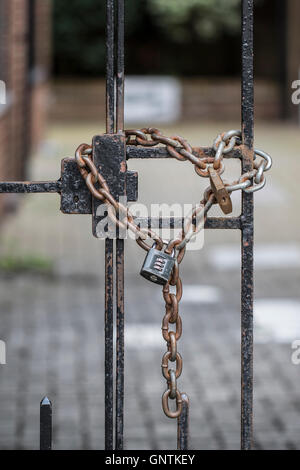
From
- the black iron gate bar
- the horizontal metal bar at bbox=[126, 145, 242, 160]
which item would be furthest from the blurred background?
the horizontal metal bar at bbox=[126, 145, 242, 160]

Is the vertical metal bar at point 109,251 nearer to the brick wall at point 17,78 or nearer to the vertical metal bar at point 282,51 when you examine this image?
the brick wall at point 17,78

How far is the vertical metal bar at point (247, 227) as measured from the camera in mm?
2176

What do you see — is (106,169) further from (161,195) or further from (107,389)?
(161,195)

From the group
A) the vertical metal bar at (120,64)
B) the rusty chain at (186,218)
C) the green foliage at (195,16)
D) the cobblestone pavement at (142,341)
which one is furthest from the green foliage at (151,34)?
the rusty chain at (186,218)

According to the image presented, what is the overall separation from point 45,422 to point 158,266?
1.55 ft

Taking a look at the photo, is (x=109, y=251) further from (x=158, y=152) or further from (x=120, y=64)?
(x=120, y=64)

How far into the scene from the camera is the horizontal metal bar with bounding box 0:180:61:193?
7.10 ft

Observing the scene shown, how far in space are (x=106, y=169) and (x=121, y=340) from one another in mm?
417

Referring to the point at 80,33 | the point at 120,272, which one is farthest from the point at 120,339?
the point at 80,33

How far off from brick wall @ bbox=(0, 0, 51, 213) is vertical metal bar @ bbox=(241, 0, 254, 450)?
784 centimetres

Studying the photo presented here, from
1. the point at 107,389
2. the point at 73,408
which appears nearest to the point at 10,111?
the point at 73,408

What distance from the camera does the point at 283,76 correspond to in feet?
87.9

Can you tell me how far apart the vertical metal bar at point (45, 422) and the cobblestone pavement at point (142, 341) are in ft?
6.99

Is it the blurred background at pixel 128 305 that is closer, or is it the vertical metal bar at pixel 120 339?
the vertical metal bar at pixel 120 339
